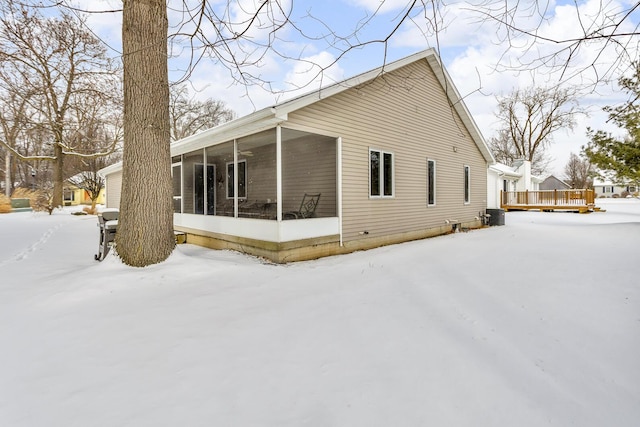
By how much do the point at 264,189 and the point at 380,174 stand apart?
3823 mm

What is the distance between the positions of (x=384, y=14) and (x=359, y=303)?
294 centimetres

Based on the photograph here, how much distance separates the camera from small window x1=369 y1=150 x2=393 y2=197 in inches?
307

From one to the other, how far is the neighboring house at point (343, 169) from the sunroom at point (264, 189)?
3 cm

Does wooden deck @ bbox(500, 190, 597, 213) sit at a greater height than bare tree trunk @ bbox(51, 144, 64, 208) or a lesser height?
lesser

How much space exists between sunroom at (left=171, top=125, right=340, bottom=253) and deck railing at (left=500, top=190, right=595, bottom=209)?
57.6ft

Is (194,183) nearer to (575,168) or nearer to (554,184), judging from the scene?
(554,184)

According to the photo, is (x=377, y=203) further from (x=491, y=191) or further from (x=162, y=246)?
(x=491, y=191)

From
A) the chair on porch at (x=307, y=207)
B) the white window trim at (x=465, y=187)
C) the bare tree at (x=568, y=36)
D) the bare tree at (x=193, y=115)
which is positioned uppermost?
the bare tree at (x=193, y=115)

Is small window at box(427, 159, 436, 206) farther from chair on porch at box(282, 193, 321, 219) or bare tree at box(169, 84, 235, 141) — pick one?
bare tree at box(169, 84, 235, 141)

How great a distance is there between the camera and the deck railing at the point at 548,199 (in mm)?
18655

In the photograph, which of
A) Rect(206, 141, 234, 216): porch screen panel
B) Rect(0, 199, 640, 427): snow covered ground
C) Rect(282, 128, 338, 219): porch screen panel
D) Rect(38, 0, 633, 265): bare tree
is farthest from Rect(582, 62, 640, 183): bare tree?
Rect(206, 141, 234, 216): porch screen panel

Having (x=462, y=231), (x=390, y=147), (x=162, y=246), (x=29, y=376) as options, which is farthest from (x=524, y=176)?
(x=29, y=376)

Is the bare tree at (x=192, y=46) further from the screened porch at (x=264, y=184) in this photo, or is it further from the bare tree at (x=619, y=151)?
the bare tree at (x=619, y=151)

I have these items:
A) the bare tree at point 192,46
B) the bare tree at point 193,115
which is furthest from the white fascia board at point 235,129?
the bare tree at point 193,115
